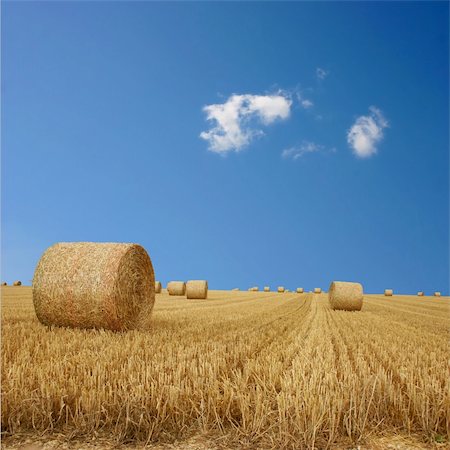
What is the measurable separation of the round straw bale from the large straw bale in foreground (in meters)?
12.0

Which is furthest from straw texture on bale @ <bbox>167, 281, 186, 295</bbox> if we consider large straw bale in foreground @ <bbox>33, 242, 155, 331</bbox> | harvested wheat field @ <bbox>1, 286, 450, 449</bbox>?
harvested wheat field @ <bbox>1, 286, 450, 449</bbox>

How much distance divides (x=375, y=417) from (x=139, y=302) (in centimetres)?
642

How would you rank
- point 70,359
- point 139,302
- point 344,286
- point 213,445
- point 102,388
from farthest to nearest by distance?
point 344,286, point 139,302, point 70,359, point 102,388, point 213,445


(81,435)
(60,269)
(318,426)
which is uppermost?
(60,269)

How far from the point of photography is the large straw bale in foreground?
26.6ft

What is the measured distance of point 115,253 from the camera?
8727mm

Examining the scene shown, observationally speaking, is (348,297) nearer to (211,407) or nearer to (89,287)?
(89,287)

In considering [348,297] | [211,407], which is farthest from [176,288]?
[211,407]

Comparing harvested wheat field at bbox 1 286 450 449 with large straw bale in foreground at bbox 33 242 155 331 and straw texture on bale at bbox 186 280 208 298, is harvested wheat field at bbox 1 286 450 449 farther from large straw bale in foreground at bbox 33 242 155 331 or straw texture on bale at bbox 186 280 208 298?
straw texture on bale at bbox 186 280 208 298

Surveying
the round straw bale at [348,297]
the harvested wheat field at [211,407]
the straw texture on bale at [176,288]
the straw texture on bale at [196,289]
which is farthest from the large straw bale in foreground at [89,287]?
the straw texture on bale at [176,288]

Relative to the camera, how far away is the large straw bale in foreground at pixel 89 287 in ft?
26.6

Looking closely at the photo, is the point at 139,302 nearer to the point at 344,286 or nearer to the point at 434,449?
the point at 434,449

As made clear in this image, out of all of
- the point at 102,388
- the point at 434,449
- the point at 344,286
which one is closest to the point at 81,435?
the point at 102,388

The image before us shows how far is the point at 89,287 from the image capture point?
27.0ft
